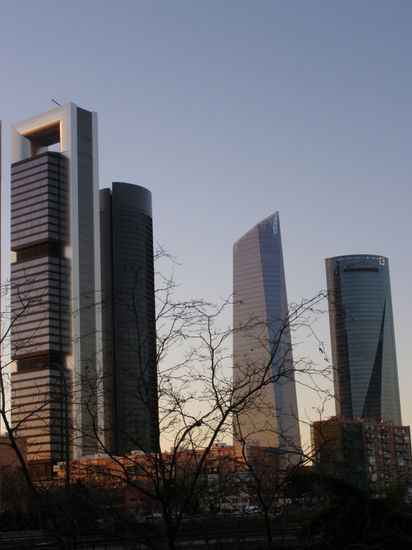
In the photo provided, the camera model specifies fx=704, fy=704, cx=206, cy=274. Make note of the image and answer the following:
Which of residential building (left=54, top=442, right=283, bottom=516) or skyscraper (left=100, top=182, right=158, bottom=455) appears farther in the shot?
skyscraper (left=100, top=182, right=158, bottom=455)

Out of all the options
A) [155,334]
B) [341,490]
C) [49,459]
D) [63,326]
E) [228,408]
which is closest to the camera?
[228,408]

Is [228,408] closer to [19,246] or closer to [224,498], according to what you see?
[224,498]

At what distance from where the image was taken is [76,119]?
517ft

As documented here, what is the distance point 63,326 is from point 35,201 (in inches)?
1198

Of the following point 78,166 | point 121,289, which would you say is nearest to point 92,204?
point 78,166

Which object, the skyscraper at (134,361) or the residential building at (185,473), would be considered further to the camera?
the skyscraper at (134,361)

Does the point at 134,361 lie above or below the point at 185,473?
above

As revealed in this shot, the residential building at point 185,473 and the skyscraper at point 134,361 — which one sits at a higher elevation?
the skyscraper at point 134,361

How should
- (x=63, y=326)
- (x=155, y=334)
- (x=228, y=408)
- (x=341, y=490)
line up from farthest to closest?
1. (x=63, y=326)
2. (x=341, y=490)
3. (x=155, y=334)
4. (x=228, y=408)

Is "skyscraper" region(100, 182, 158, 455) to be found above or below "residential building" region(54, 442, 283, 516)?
above

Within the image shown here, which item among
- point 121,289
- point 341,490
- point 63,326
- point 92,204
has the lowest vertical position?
A: point 341,490

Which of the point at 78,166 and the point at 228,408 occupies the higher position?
the point at 78,166

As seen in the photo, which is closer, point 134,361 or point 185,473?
point 185,473

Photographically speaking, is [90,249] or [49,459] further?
[90,249]
